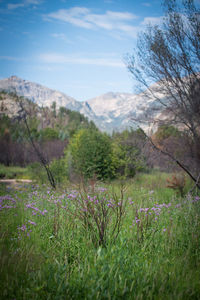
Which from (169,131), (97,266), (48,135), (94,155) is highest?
(48,135)

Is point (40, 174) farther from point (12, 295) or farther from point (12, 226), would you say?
point (12, 295)

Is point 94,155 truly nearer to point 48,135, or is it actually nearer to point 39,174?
point 39,174

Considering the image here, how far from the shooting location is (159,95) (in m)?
9.63

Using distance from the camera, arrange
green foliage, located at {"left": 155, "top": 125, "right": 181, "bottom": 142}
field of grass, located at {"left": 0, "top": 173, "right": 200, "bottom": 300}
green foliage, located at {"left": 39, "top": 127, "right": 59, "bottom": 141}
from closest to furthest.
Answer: field of grass, located at {"left": 0, "top": 173, "right": 200, "bottom": 300} → green foliage, located at {"left": 155, "top": 125, "right": 181, "bottom": 142} → green foliage, located at {"left": 39, "top": 127, "right": 59, "bottom": 141}

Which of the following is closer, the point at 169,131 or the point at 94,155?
the point at 94,155

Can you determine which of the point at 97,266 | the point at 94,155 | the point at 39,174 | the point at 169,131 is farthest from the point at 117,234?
the point at 169,131

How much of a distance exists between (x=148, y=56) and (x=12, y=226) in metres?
7.73

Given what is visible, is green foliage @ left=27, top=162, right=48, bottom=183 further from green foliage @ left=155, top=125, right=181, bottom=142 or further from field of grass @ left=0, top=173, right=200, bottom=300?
field of grass @ left=0, top=173, right=200, bottom=300

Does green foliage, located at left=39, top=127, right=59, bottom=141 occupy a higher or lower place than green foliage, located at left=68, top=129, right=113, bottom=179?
higher

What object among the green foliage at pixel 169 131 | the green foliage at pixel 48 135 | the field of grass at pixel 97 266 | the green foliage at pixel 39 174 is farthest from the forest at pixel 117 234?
the green foliage at pixel 48 135

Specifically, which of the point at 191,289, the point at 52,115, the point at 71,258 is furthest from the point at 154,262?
the point at 52,115

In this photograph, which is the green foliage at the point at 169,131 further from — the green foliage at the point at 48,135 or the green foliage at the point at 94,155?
the green foliage at the point at 48,135

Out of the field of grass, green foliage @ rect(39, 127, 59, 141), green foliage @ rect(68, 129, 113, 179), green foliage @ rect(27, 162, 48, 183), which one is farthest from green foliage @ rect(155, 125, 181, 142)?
green foliage @ rect(39, 127, 59, 141)

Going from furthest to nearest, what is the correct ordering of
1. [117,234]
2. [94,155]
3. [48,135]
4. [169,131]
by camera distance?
[48,135], [169,131], [94,155], [117,234]
